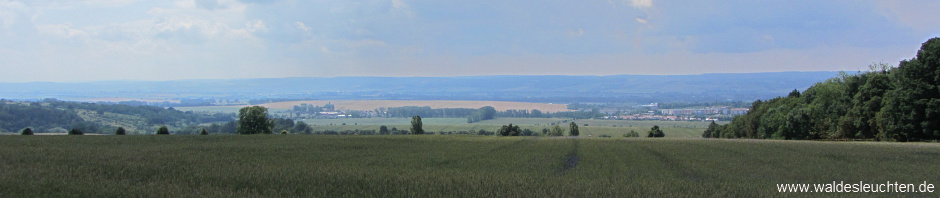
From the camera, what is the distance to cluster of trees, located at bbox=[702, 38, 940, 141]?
45.5 m

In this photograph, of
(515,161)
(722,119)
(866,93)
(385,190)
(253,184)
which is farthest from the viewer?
(722,119)

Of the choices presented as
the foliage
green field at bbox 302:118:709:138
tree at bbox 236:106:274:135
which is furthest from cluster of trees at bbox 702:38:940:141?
the foliage

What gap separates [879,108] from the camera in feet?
174

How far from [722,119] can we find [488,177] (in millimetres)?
165245

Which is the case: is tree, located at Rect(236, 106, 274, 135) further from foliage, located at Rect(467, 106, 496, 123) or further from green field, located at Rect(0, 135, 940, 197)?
foliage, located at Rect(467, 106, 496, 123)

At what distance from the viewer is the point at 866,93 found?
182ft

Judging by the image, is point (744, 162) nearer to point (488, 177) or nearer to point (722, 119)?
point (488, 177)

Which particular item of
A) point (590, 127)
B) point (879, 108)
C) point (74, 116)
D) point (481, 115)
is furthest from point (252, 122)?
point (481, 115)

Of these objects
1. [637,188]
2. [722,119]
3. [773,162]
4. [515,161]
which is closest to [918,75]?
[773,162]

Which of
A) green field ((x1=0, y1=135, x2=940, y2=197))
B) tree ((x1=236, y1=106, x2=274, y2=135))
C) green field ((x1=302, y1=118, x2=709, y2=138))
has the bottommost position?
green field ((x1=302, y1=118, x2=709, y2=138))

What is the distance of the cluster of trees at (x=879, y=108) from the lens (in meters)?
45.5

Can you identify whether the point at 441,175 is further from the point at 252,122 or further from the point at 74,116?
the point at 74,116

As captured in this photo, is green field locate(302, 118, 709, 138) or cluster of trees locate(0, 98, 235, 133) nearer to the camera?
green field locate(302, 118, 709, 138)

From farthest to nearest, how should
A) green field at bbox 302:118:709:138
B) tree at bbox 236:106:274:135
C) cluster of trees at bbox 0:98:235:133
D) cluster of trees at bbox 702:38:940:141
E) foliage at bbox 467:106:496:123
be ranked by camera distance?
foliage at bbox 467:106:496:123
cluster of trees at bbox 0:98:235:133
green field at bbox 302:118:709:138
tree at bbox 236:106:274:135
cluster of trees at bbox 702:38:940:141
